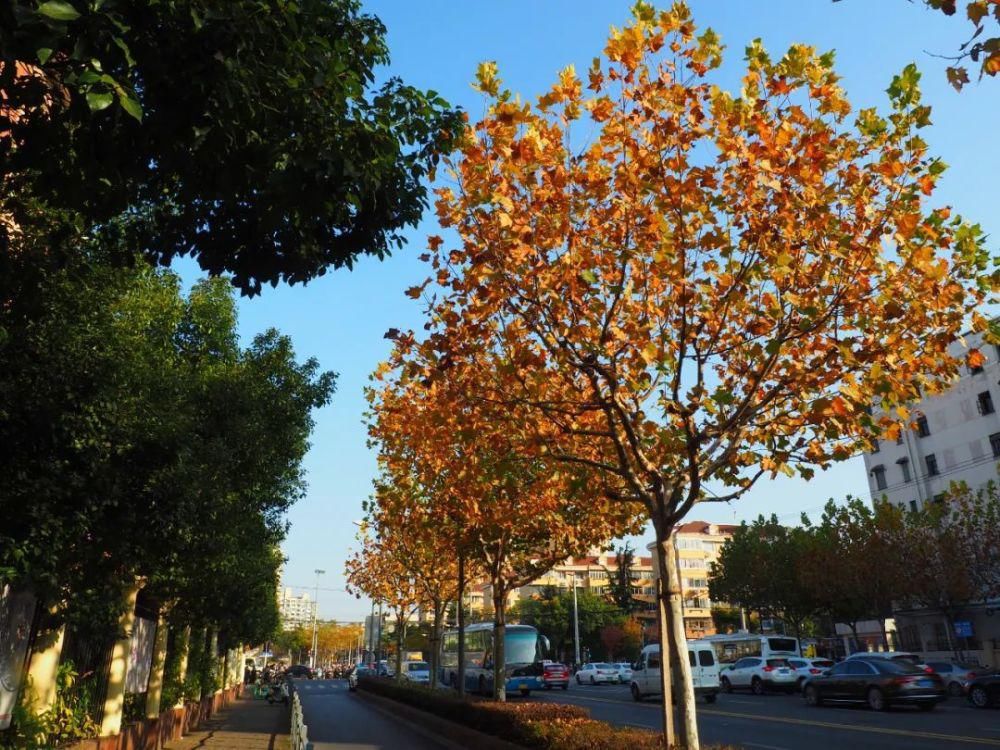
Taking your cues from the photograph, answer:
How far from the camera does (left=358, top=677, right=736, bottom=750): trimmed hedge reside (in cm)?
932

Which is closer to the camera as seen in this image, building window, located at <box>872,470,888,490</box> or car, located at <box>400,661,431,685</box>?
car, located at <box>400,661,431,685</box>

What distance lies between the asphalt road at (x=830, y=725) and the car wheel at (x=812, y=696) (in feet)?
1.29

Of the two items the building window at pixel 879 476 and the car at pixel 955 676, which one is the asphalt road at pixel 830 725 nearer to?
the car at pixel 955 676

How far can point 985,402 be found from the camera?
43.9 meters

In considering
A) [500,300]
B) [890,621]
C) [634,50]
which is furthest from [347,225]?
[890,621]

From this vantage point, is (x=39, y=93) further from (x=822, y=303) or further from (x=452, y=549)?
(x=452, y=549)

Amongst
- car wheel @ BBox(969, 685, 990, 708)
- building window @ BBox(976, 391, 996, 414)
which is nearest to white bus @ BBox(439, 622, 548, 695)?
car wheel @ BBox(969, 685, 990, 708)

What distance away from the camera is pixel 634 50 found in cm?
782

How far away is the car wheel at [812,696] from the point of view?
25539 mm

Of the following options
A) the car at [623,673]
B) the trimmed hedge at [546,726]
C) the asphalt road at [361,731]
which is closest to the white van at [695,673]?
the asphalt road at [361,731]

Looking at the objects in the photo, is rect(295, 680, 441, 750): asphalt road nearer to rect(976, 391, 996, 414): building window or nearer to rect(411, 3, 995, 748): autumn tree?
rect(411, 3, 995, 748): autumn tree

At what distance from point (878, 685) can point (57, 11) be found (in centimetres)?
2636

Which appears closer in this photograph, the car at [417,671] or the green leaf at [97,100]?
the green leaf at [97,100]

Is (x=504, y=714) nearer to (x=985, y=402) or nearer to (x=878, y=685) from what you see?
(x=878, y=685)
